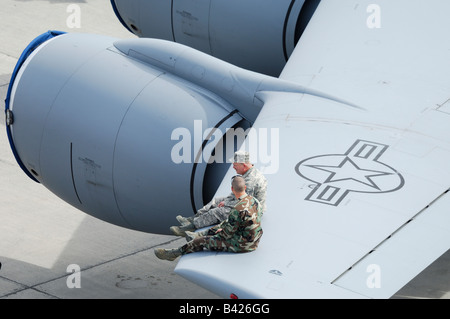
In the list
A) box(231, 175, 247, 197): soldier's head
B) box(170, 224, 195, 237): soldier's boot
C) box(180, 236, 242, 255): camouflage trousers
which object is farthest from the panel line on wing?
box(170, 224, 195, 237): soldier's boot

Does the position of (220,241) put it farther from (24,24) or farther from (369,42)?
(24,24)

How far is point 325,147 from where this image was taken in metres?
11.7

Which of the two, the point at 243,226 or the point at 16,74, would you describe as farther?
the point at 16,74

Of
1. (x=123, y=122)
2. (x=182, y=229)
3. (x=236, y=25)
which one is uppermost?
(x=236, y=25)

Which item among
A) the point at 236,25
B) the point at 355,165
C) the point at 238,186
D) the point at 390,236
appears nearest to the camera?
the point at 390,236

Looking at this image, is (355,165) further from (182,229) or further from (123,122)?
(123,122)

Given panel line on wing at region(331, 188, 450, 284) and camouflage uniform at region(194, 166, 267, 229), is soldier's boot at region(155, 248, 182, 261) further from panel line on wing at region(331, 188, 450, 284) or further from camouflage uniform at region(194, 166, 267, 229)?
panel line on wing at region(331, 188, 450, 284)

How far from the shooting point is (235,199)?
35.8ft

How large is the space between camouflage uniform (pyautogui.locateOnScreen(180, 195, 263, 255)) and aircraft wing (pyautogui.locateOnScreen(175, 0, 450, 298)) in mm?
94

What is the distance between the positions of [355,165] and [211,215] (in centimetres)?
170

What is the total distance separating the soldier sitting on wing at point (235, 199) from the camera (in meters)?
10.7

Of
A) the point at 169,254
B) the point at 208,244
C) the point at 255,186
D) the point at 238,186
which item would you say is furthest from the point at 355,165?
the point at 169,254

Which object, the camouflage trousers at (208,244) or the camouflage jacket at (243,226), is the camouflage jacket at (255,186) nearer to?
the camouflage jacket at (243,226)

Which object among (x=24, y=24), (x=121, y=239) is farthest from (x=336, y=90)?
(x=24, y=24)
